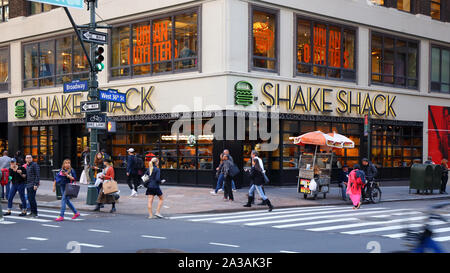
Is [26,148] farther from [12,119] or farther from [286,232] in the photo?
[286,232]

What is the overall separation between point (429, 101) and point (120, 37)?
742 inches

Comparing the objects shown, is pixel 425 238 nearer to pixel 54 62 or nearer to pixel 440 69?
pixel 54 62

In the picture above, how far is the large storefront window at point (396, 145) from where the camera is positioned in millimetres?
29297

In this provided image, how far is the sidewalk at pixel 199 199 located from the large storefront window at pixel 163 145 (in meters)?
1.33

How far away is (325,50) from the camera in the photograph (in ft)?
86.4

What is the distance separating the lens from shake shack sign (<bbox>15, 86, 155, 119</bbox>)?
2536cm

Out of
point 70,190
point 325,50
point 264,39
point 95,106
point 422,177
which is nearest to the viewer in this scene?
point 70,190

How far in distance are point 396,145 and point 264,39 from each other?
38.3 ft

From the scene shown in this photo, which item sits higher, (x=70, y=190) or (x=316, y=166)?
(x=316, y=166)

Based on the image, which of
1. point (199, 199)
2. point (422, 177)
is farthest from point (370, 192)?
point (199, 199)

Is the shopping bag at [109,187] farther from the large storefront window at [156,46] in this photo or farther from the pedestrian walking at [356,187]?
the large storefront window at [156,46]

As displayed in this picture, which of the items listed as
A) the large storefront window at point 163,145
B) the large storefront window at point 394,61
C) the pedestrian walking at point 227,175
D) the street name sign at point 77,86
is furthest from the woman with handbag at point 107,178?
the large storefront window at point 394,61

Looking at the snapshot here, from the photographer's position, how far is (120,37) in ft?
87.6
